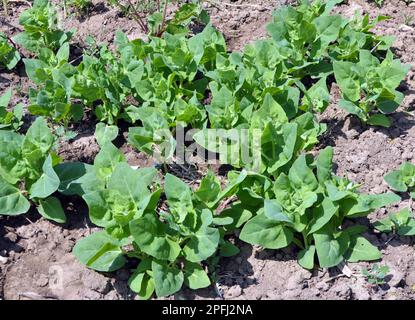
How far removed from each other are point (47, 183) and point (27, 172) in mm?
228

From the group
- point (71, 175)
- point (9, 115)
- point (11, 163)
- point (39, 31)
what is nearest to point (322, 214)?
point (71, 175)

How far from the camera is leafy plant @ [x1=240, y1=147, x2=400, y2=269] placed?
3.95m

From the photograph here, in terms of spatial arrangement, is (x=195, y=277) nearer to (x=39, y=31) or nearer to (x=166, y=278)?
(x=166, y=278)

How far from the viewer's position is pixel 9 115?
4945mm

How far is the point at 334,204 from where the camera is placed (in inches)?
156

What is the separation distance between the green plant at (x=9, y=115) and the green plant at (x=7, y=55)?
609mm

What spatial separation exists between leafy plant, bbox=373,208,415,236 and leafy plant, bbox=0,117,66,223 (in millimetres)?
2190

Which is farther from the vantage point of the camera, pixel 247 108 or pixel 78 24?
pixel 78 24

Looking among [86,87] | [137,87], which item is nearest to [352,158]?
[137,87]

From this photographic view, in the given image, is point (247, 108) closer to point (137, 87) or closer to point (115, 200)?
point (137, 87)

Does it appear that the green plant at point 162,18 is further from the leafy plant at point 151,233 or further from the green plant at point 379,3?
the leafy plant at point 151,233

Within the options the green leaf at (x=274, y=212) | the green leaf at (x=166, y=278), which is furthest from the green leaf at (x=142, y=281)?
the green leaf at (x=274, y=212)

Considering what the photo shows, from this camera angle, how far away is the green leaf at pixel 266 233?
397 cm

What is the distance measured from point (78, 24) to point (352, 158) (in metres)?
3.14
